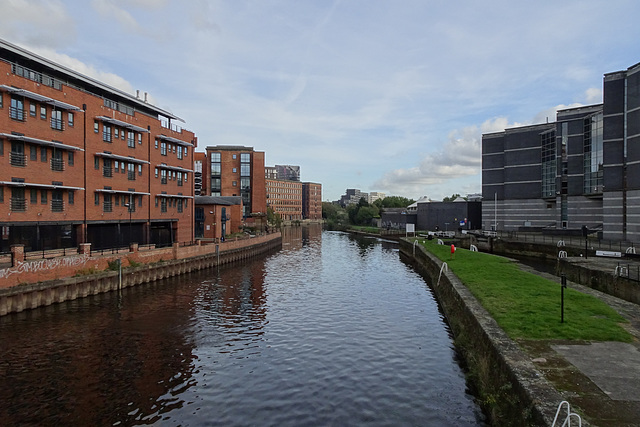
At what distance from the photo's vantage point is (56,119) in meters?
33.6

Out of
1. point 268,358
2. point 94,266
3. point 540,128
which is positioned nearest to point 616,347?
point 268,358

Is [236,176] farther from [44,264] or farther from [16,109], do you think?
[44,264]

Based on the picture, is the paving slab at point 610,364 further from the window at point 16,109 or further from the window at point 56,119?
the window at point 56,119

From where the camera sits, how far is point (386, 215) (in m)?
130

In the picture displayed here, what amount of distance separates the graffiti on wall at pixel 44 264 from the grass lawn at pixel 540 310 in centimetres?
2585

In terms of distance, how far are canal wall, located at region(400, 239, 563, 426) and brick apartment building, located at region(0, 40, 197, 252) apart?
32370 mm

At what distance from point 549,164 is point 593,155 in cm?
1297

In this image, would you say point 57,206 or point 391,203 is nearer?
point 57,206

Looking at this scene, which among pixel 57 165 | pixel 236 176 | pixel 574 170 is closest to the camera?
pixel 57 165

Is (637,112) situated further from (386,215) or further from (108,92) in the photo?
(386,215)

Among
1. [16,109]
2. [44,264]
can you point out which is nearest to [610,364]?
[44,264]

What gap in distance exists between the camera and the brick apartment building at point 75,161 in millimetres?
30188

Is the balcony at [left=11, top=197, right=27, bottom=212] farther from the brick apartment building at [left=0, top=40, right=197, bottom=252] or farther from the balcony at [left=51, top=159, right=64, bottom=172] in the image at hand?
the balcony at [left=51, top=159, right=64, bottom=172]

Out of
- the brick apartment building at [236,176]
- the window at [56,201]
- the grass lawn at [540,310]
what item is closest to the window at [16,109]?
the window at [56,201]
